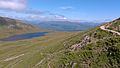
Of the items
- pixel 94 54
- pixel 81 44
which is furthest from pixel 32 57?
pixel 94 54

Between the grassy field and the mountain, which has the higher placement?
the mountain

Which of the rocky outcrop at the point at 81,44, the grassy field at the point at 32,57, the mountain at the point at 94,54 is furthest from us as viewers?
the grassy field at the point at 32,57

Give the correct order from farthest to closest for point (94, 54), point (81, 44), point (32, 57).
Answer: point (32, 57), point (81, 44), point (94, 54)

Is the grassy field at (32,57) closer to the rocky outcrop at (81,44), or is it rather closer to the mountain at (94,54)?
the mountain at (94,54)

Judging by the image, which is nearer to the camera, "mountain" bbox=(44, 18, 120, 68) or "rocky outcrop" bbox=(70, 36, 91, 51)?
"mountain" bbox=(44, 18, 120, 68)

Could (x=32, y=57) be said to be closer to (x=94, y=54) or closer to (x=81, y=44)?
(x=81, y=44)

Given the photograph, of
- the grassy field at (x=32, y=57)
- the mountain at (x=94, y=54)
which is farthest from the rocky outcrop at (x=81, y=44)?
the grassy field at (x=32, y=57)

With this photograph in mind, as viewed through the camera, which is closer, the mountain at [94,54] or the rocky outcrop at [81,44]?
the mountain at [94,54]

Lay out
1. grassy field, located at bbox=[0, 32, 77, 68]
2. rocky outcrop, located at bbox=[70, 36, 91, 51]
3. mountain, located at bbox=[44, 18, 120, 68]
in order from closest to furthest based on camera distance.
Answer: mountain, located at bbox=[44, 18, 120, 68] → rocky outcrop, located at bbox=[70, 36, 91, 51] → grassy field, located at bbox=[0, 32, 77, 68]

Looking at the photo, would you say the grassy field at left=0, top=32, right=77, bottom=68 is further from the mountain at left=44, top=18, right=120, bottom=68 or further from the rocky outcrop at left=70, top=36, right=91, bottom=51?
the rocky outcrop at left=70, top=36, right=91, bottom=51

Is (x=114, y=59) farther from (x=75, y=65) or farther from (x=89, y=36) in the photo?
(x=89, y=36)

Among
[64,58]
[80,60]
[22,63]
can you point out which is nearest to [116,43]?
[80,60]

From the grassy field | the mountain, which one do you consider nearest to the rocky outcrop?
the mountain

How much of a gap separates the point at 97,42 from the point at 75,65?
8738 mm
